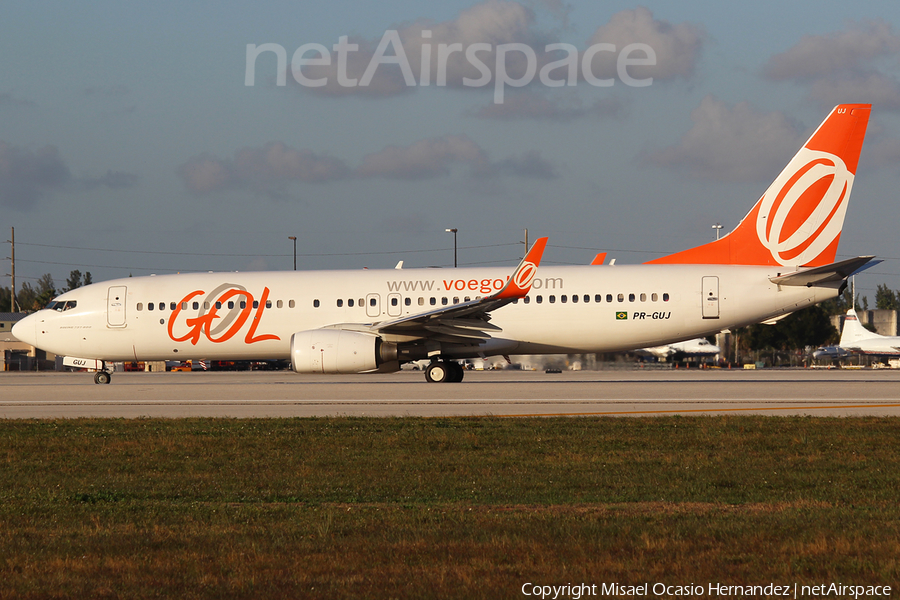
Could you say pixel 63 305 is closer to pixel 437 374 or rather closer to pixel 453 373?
pixel 437 374

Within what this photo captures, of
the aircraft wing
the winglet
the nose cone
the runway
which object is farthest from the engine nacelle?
the nose cone

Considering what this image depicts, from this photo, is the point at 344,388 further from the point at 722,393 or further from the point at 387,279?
the point at 722,393

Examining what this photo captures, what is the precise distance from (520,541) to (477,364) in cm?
4585

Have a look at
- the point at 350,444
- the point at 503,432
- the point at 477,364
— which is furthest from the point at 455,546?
the point at 477,364

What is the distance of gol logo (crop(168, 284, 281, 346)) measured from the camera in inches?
1133

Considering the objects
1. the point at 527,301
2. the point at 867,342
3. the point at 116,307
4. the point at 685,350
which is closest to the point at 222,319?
the point at 116,307

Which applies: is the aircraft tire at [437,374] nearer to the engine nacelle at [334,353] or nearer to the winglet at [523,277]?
the engine nacelle at [334,353]

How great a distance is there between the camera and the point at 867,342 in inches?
2913

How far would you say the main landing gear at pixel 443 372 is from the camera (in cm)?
2814

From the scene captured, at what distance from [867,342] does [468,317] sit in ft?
190

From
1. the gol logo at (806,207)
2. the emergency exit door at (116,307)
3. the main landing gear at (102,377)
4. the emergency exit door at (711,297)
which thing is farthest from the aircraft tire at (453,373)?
the main landing gear at (102,377)

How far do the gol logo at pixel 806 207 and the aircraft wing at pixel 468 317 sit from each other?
7.84 m

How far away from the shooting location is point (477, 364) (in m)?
52.5

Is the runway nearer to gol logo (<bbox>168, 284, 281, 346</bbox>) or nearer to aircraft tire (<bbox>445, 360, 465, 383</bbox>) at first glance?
aircraft tire (<bbox>445, 360, 465, 383</bbox>)
